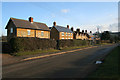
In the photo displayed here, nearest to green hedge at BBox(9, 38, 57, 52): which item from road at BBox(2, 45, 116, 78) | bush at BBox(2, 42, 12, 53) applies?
bush at BBox(2, 42, 12, 53)

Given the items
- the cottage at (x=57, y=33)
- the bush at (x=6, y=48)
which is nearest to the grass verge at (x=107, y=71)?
the bush at (x=6, y=48)

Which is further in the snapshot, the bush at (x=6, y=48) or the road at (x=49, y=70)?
the bush at (x=6, y=48)

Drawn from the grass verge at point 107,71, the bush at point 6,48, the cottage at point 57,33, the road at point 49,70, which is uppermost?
the cottage at point 57,33

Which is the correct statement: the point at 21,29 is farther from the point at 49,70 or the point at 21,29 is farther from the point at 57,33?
the point at 49,70

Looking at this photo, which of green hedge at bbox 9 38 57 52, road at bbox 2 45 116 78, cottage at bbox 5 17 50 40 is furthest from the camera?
cottage at bbox 5 17 50 40

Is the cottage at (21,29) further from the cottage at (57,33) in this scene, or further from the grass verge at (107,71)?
the grass verge at (107,71)

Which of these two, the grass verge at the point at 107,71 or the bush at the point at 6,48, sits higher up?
the bush at the point at 6,48

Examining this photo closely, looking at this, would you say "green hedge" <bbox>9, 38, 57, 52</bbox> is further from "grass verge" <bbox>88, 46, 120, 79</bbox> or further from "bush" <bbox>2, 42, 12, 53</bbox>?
"grass verge" <bbox>88, 46, 120, 79</bbox>

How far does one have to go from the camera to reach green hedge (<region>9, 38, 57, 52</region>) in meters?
16.0

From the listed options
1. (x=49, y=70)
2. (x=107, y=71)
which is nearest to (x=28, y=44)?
(x=49, y=70)

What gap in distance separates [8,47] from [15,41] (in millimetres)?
1751

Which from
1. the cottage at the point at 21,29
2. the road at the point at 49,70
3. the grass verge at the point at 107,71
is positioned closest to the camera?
the grass verge at the point at 107,71

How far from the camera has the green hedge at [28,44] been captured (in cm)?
1596

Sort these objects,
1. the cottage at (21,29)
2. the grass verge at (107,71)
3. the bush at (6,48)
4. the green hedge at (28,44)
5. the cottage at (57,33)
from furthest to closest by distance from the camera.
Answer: the cottage at (57,33), the cottage at (21,29), the bush at (6,48), the green hedge at (28,44), the grass verge at (107,71)
